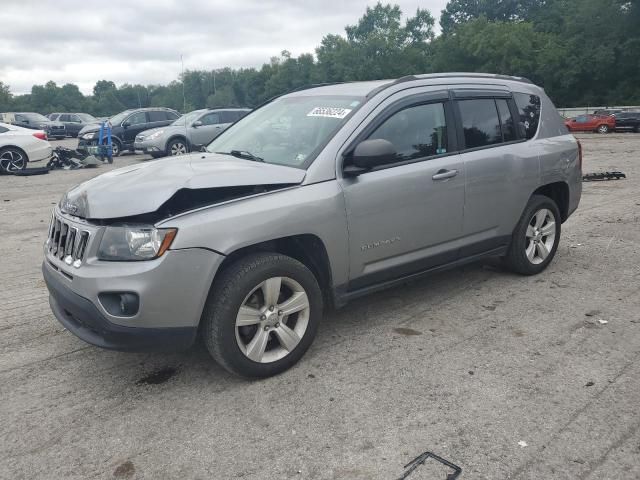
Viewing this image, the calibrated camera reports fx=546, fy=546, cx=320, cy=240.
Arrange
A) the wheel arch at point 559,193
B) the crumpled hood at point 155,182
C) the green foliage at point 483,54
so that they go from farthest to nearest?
1. the green foliage at point 483,54
2. the wheel arch at point 559,193
3. the crumpled hood at point 155,182

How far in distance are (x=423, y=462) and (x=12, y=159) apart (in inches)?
591

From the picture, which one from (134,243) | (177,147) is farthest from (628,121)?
(134,243)

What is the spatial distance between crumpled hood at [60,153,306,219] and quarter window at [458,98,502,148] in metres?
1.68

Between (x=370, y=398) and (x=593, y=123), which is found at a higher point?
(x=593, y=123)

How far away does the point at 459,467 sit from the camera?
2529 millimetres

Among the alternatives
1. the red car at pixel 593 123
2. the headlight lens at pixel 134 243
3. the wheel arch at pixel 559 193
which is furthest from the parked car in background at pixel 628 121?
the headlight lens at pixel 134 243

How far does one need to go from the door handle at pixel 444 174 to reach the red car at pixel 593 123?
94.2 feet

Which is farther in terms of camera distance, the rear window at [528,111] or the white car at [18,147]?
the white car at [18,147]

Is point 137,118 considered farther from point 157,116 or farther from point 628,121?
point 628,121

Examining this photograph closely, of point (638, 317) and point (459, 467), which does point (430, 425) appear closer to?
point (459, 467)

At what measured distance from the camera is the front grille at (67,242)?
10.1ft

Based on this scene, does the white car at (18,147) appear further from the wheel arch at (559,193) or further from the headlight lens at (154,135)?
the wheel arch at (559,193)

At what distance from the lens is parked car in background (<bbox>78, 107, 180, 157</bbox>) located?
63.6 ft

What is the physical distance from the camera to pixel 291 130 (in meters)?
4.07
